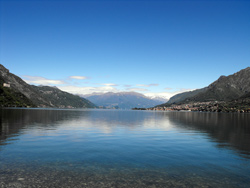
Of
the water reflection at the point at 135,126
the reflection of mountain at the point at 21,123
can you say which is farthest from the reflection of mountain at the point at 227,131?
the reflection of mountain at the point at 21,123

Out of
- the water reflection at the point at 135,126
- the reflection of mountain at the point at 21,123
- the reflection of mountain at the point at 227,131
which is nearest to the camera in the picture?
the reflection of mountain at the point at 227,131

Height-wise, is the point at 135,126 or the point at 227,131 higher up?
the point at 135,126

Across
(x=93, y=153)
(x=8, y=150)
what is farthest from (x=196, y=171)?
(x=8, y=150)

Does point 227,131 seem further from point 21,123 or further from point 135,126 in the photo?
point 21,123

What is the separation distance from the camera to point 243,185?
1573 centimetres

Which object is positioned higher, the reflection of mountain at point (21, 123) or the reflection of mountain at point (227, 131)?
the reflection of mountain at point (21, 123)

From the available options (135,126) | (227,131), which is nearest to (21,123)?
(135,126)

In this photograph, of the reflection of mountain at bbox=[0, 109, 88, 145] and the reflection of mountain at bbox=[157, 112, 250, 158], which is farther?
the reflection of mountain at bbox=[0, 109, 88, 145]

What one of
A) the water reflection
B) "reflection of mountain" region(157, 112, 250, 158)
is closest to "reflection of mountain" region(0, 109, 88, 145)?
the water reflection

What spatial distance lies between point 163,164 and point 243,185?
306 inches

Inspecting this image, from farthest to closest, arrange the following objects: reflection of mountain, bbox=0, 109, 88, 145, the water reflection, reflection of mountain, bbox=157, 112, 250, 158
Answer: reflection of mountain, bbox=0, 109, 88, 145
the water reflection
reflection of mountain, bbox=157, 112, 250, 158

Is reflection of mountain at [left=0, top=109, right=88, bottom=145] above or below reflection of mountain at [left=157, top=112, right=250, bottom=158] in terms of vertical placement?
above

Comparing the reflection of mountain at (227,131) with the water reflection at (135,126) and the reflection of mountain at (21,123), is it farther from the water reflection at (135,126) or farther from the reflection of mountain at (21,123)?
the reflection of mountain at (21,123)

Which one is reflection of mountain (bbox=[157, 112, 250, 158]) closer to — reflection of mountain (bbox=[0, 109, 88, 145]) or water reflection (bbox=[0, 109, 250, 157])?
water reflection (bbox=[0, 109, 250, 157])
